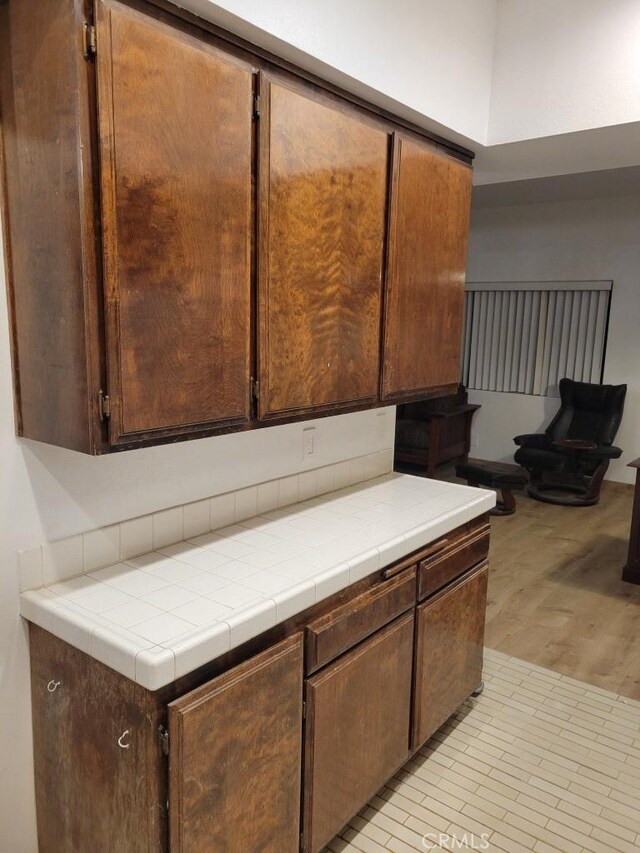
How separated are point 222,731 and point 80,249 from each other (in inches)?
42.3

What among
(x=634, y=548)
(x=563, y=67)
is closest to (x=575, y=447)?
(x=634, y=548)

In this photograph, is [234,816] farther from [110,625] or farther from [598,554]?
[598,554]

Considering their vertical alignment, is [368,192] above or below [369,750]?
above

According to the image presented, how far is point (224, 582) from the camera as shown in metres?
1.63

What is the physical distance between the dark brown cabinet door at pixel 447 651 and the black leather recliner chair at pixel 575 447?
137 inches

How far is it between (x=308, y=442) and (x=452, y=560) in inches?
26.7

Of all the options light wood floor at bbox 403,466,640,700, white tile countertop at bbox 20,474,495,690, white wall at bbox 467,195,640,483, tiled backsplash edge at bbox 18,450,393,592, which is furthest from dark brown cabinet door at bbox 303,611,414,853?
white wall at bbox 467,195,640,483

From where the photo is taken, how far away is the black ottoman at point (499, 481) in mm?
5219

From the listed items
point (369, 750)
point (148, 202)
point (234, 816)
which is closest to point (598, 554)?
point (369, 750)

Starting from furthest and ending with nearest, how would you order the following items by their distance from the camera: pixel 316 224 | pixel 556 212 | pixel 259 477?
1. pixel 556 212
2. pixel 259 477
3. pixel 316 224

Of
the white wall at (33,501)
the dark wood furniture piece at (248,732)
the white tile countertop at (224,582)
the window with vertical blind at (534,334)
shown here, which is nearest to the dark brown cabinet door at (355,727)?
the dark wood furniture piece at (248,732)

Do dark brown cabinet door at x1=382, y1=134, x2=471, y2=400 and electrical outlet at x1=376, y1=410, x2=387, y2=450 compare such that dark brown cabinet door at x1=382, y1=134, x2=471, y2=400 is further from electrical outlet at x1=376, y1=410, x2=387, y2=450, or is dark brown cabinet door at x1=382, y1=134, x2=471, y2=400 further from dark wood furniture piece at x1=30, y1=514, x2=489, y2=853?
dark wood furniture piece at x1=30, y1=514, x2=489, y2=853

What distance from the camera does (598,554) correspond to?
448cm

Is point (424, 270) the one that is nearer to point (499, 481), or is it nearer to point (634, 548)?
point (634, 548)
